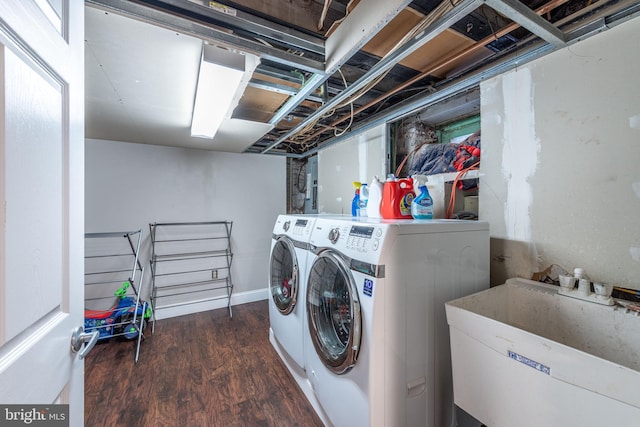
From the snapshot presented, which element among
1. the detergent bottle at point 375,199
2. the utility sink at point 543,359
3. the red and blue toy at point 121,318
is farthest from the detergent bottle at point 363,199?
the red and blue toy at point 121,318

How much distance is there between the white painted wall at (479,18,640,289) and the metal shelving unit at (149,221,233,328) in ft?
9.65

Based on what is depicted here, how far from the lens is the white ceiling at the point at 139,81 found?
3.67ft

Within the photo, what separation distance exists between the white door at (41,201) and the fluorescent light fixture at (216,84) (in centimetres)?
52

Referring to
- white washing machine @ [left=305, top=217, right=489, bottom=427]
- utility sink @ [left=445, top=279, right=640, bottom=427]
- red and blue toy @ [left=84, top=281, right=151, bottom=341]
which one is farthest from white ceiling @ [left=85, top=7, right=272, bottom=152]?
utility sink @ [left=445, top=279, right=640, bottom=427]

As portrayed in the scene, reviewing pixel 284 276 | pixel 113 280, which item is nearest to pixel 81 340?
pixel 284 276

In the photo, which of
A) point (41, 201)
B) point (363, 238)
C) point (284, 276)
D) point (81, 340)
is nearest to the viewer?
point (41, 201)

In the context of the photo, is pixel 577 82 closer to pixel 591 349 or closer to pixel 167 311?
pixel 591 349

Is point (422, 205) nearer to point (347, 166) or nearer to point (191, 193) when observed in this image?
point (347, 166)

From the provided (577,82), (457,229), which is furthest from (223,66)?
(577,82)

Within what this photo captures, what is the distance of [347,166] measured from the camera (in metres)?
2.72

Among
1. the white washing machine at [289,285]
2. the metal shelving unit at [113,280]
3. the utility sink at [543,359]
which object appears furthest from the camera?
the metal shelving unit at [113,280]

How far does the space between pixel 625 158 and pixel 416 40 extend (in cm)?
98

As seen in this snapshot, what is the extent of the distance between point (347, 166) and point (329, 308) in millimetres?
1605

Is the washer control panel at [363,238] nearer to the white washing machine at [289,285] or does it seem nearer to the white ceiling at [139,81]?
the white washing machine at [289,285]
